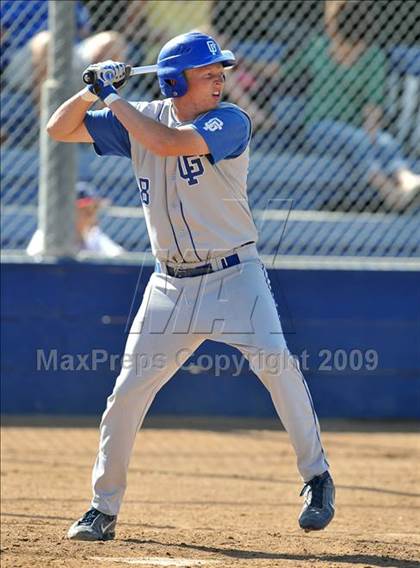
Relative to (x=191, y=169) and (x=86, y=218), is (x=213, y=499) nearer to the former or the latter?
(x=191, y=169)

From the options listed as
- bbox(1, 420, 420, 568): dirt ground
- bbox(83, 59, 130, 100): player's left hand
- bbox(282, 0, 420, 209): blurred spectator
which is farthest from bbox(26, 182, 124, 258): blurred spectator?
bbox(83, 59, 130, 100): player's left hand

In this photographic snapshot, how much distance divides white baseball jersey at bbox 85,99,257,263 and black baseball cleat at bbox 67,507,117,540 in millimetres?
1109

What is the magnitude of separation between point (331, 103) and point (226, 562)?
439 cm

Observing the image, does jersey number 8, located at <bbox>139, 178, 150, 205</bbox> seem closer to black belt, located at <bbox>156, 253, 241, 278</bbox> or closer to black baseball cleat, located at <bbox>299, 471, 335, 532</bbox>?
black belt, located at <bbox>156, 253, 241, 278</bbox>

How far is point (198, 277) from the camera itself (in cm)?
450

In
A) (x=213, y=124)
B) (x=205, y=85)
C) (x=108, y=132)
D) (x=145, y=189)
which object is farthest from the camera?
(x=108, y=132)

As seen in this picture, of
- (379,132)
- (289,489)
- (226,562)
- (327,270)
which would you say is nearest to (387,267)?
(327,270)

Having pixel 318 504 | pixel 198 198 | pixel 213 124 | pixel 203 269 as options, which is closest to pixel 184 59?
pixel 213 124

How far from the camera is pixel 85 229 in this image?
804 cm

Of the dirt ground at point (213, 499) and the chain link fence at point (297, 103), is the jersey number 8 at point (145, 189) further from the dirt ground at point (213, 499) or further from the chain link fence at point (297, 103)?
the chain link fence at point (297, 103)

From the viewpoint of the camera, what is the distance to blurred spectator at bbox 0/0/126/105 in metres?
7.72

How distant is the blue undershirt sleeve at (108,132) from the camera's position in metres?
4.66

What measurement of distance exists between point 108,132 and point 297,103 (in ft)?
11.5

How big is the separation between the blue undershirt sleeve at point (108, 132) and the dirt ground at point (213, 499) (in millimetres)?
1668
